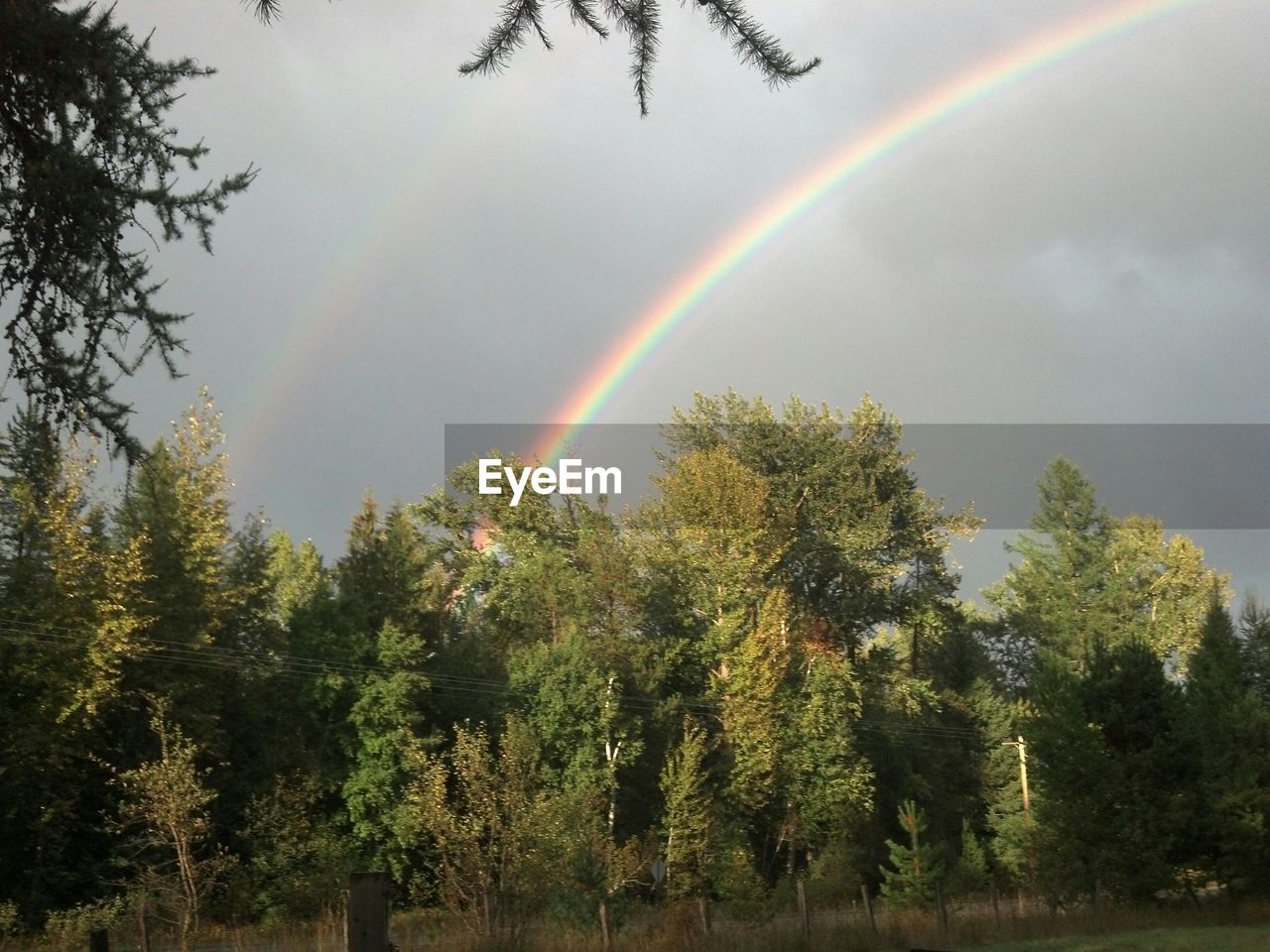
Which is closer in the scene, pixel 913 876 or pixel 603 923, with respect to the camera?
pixel 603 923

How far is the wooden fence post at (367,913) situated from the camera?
4082mm

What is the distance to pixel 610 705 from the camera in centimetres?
4272

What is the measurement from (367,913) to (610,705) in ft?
128

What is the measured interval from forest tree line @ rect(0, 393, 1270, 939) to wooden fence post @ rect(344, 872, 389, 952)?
1605 cm

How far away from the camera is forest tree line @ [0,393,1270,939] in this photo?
31.9 meters

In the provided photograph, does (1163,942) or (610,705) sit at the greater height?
(610,705)

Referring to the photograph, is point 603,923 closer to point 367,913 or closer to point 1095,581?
point 367,913

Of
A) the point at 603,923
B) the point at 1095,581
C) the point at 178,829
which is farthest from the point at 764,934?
the point at 1095,581

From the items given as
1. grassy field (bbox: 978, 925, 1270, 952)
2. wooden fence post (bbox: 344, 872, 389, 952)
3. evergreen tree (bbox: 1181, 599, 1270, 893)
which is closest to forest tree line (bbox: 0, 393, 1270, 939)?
evergreen tree (bbox: 1181, 599, 1270, 893)

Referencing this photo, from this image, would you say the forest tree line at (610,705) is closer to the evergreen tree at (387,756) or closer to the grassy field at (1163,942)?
the evergreen tree at (387,756)

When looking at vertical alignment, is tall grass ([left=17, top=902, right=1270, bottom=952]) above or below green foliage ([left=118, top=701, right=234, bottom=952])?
below

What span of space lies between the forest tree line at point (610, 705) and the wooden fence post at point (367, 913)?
Result: 16.0m

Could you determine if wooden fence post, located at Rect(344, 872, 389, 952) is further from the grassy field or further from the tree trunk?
the grassy field

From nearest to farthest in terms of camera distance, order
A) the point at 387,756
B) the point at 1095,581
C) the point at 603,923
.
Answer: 1. the point at 603,923
2. the point at 387,756
3. the point at 1095,581
